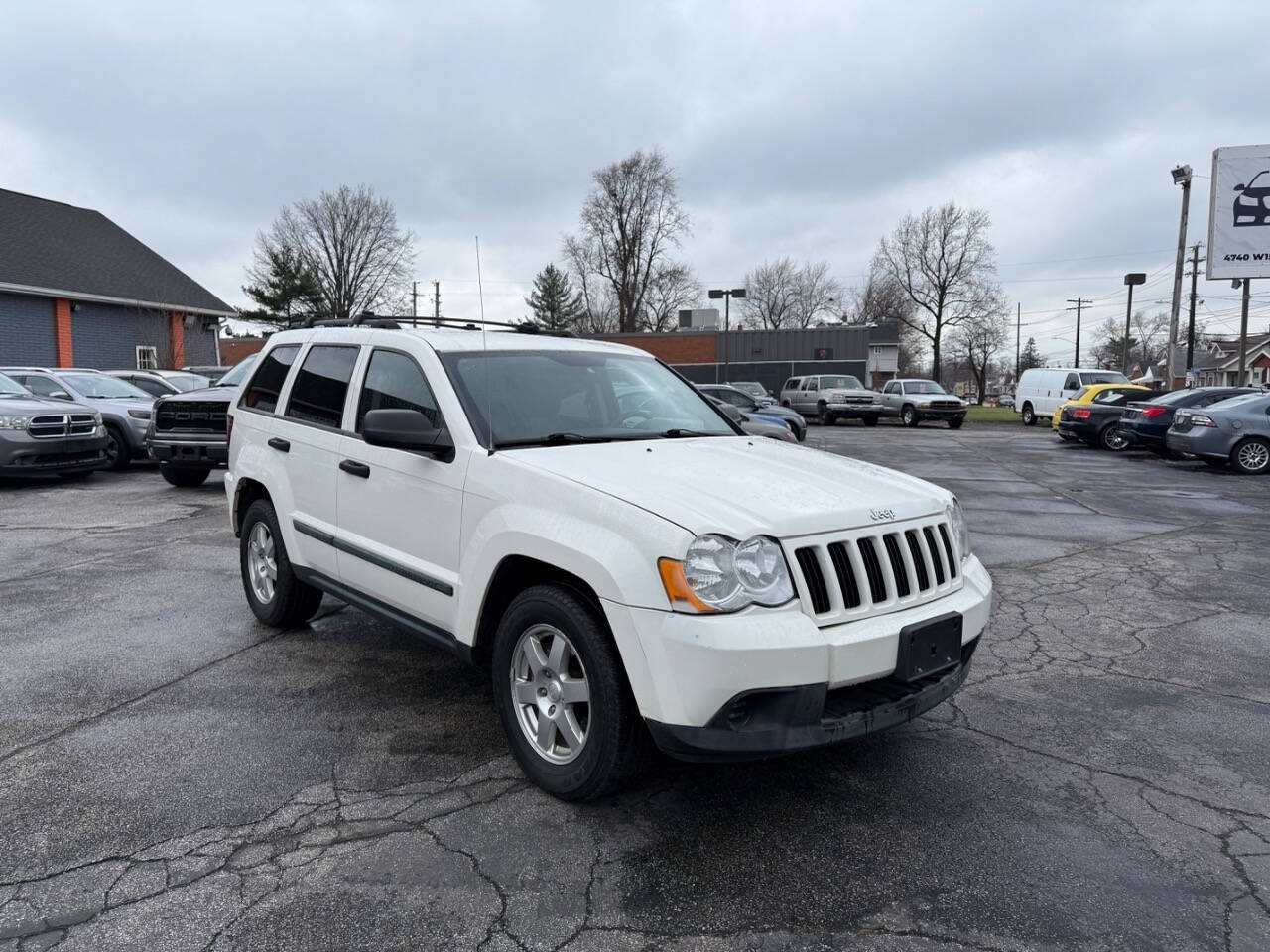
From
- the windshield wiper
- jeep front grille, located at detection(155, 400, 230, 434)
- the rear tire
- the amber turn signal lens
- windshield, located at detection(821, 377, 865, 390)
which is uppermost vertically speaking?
windshield, located at detection(821, 377, 865, 390)

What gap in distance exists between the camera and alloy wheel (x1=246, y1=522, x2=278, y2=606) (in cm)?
534

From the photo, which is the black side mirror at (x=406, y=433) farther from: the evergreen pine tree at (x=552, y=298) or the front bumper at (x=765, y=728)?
the evergreen pine tree at (x=552, y=298)

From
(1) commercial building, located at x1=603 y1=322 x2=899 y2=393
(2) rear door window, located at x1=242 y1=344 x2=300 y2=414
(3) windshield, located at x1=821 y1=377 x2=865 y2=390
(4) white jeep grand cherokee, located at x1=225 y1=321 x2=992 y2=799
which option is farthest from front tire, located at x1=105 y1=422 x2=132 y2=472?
(1) commercial building, located at x1=603 y1=322 x2=899 y2=393

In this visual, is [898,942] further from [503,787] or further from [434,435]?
[434,435]

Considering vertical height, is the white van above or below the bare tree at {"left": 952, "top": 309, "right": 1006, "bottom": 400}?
below

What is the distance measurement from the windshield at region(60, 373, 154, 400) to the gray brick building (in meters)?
16.1

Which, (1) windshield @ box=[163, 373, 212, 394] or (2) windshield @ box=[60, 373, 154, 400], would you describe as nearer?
(2) windshield @ box=[60, 373, 154, 400]

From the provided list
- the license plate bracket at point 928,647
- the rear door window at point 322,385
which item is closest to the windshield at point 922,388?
the rear door window at point 322,385

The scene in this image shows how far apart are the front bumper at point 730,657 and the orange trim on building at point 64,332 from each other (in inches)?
1331

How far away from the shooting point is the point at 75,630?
5414mm

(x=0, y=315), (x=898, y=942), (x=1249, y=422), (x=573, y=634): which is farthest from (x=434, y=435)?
(x=0, y=315)

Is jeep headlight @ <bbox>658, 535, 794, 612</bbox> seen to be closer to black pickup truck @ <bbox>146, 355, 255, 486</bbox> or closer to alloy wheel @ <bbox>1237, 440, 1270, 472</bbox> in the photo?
black pickup truck @ <bbox>146, 355, 255, 486</bbox>

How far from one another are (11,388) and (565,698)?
13.7 meters

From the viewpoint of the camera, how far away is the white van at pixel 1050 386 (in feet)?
95.3
